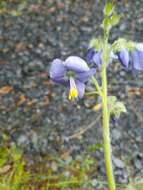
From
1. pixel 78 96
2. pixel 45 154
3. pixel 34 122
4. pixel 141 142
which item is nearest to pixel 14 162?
pixel 45 154

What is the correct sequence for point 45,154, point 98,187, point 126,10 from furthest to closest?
point 126,10 < point 45,154 < point 98,187

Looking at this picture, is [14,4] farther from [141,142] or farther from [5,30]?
[141,142]

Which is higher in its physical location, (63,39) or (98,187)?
(63,39)

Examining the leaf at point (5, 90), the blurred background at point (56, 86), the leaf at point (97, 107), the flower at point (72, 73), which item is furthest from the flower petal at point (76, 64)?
the leaf at point (5, 90)

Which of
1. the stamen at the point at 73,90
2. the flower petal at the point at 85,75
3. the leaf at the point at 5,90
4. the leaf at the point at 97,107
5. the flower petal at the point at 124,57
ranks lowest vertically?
the leaf at the point at 97,107

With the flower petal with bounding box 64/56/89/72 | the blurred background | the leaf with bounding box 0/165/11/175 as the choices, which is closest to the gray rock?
the blurred background

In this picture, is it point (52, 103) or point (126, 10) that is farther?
point (126, 10)

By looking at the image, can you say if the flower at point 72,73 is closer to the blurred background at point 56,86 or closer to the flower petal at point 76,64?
the flower petal at point 76,64
